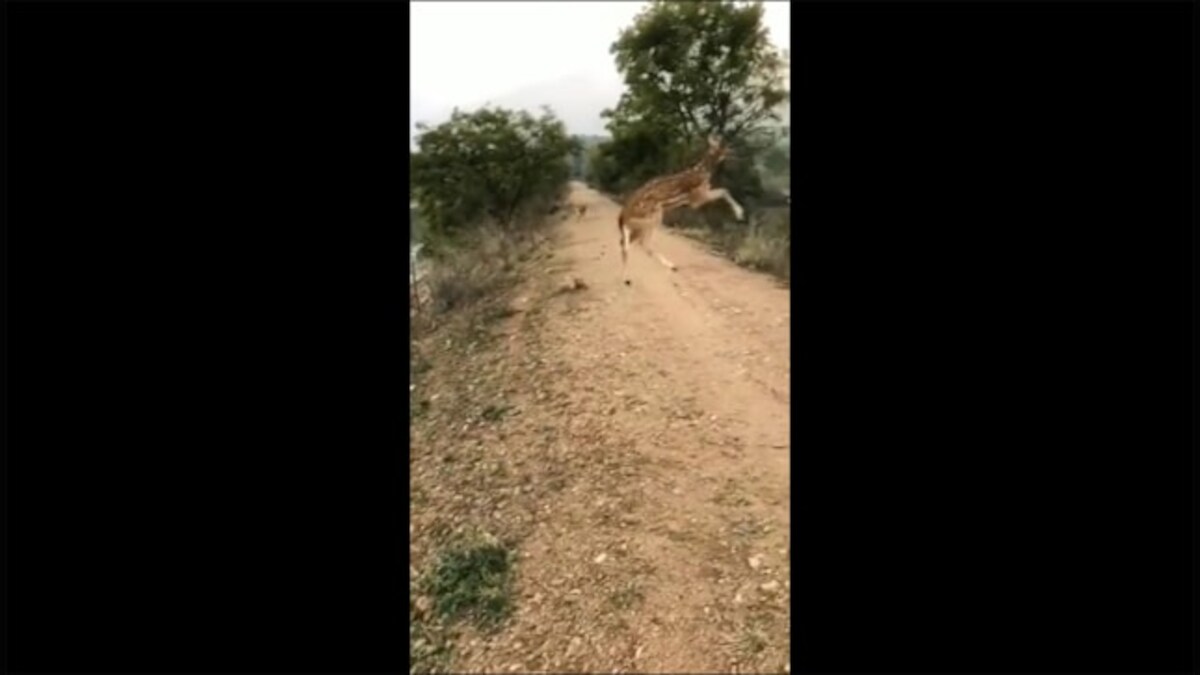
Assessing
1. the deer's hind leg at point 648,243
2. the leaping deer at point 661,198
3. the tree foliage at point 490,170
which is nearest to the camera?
the leaping deer at point 661,198

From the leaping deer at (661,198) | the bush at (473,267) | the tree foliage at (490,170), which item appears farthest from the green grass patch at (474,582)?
the tree foliage at (490,170)

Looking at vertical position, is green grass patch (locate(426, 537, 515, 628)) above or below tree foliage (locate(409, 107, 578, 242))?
below

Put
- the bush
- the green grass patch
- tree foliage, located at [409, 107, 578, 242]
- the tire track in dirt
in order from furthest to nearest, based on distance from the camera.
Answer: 1. tree foliage, located at [409, 107, 578, 242]
2. the bush
3. the green grass patch
4. the tire track in dirt

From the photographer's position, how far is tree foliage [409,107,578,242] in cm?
585

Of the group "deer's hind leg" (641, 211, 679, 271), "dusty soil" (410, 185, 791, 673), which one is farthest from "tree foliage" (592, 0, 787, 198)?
"dusty soil" (410, 185, 791, 673)

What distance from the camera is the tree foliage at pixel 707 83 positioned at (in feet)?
13.3

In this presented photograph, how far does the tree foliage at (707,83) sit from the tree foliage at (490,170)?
4.55 ft

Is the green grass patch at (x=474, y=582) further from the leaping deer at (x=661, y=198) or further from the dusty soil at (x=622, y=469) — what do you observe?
the leaping deer at (x=661, y=198)

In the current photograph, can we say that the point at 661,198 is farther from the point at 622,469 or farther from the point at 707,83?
the point at 622,469

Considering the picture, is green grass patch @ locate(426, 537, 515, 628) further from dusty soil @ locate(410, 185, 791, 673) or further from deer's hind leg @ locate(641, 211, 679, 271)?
deer's hind leg @ locate(641, 211, 679, 271)

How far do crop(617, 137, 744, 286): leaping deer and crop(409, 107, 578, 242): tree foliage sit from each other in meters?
2.17
